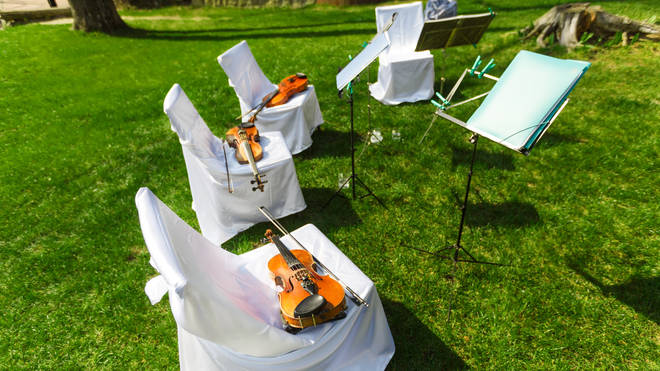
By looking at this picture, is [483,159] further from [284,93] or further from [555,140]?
[284,93]

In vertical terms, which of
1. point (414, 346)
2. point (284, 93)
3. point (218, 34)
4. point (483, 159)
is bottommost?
point (414, 346)

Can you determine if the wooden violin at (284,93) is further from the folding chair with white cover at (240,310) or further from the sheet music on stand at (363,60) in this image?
the folding chair with white cover at (240,310)

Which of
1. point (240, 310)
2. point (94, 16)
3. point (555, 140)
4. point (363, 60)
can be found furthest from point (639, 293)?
point (94, 16)

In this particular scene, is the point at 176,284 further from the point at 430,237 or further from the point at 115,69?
the point at 115,69

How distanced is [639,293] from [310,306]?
298 cm

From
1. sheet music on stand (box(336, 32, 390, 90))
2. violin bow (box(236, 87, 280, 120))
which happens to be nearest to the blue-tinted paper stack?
sheet music on stand (box(336, 32, 390, 90))

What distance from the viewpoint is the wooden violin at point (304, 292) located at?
212cm

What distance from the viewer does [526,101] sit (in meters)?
2.56

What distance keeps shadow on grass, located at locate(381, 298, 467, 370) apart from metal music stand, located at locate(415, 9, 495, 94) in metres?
3.84

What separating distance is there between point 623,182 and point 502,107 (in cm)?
266

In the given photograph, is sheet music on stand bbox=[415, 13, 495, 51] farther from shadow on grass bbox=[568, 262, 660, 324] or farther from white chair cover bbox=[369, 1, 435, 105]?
shadow on grass bbox=[568, 262, 660, 324]

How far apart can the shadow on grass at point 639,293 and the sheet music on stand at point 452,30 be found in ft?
11.8

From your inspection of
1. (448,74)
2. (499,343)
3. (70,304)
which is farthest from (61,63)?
(499,343)

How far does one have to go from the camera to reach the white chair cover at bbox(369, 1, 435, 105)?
611cm
